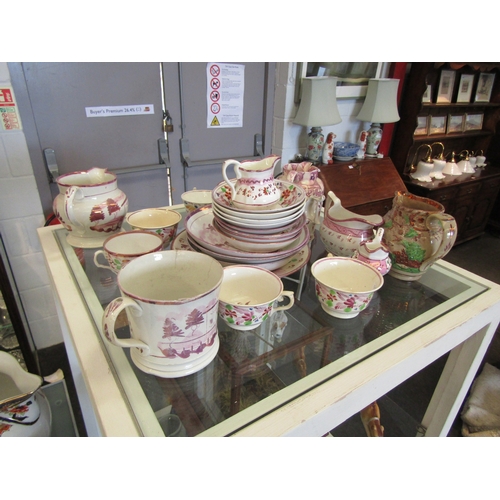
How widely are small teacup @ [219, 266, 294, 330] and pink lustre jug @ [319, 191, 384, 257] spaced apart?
0.66ft

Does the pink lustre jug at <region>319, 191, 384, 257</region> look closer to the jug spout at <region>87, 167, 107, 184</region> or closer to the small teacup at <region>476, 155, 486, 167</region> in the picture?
the jug spout at <region>87, 167, 107, 184</region>

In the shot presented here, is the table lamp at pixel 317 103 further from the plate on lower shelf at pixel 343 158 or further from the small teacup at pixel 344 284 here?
the small teacup at pixel 344 284

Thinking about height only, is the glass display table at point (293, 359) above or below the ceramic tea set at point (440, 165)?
above

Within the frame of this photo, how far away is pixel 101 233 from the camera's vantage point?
870mm

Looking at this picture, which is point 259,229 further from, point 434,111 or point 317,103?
point 434,111

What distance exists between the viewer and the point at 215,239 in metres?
0.73

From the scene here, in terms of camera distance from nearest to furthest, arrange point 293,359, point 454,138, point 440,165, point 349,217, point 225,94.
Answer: point 293,359
point 349,217
point 225,94
point 440,165
point 454,138

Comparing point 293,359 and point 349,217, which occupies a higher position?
point 349,217

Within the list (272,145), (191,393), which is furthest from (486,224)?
(191,393)

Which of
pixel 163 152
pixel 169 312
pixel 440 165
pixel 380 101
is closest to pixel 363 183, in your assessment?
pixel 380 101

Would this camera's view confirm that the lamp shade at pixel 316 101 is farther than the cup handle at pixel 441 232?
Yes

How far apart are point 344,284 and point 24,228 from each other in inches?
52.7

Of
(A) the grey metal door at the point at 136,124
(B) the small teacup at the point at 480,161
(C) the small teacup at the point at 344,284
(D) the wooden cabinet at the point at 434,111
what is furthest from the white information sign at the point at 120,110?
(B) the small teacup at the point at 480,161

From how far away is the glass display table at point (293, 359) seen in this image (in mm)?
483
